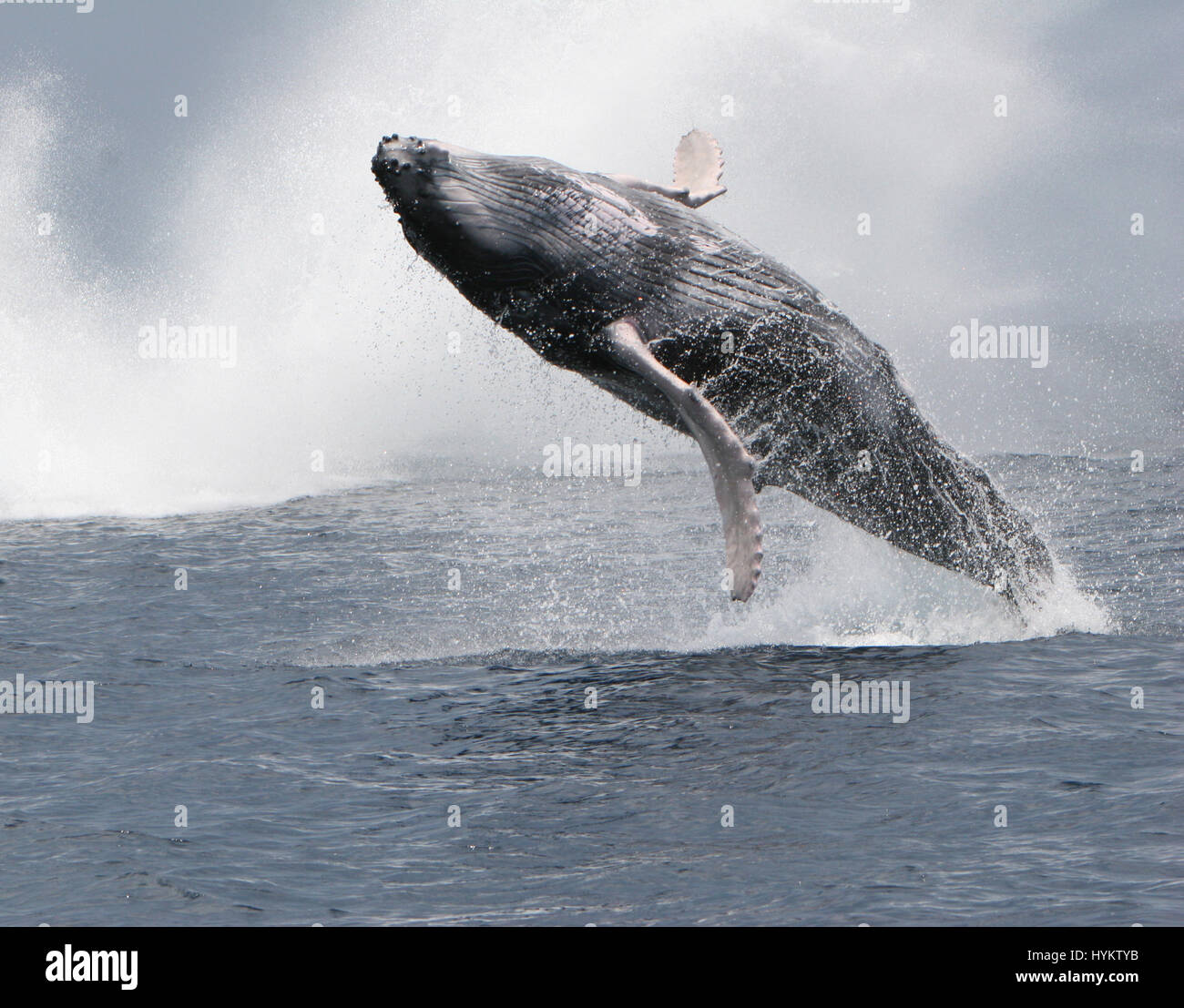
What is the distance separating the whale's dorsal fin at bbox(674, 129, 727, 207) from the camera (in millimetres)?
13469

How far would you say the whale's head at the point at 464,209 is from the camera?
11.5m

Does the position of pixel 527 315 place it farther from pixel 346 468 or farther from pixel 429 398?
pixel 429 398

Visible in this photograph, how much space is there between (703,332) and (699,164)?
1902 mm

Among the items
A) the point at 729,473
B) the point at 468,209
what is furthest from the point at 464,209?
the point at 729,473

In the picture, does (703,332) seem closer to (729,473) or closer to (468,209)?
(729,473)

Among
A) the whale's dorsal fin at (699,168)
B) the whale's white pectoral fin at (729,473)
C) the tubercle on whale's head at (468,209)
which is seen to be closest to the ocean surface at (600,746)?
the whale's white pectoral fin at (729,473)

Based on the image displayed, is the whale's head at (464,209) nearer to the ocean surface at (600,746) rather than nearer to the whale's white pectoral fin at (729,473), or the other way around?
the whale's white pectoral fin at (729,473)

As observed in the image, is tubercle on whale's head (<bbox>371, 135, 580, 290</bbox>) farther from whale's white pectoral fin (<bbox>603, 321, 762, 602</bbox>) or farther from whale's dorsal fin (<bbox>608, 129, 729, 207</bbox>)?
whale's dorsal fin (<bbox>608, 129, 729, 207</bbox>)

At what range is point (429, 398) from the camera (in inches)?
1919

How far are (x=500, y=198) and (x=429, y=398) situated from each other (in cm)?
3702

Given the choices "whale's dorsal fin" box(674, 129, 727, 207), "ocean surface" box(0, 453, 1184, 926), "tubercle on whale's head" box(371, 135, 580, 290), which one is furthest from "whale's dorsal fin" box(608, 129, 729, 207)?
"ocean surface" box(0, 453, 1184, 926)

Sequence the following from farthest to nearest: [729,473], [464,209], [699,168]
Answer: [699,168] → [464,209] → [729,473]

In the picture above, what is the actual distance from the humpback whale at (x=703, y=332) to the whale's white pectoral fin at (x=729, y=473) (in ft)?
0.05

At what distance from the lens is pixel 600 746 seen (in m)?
11.9
